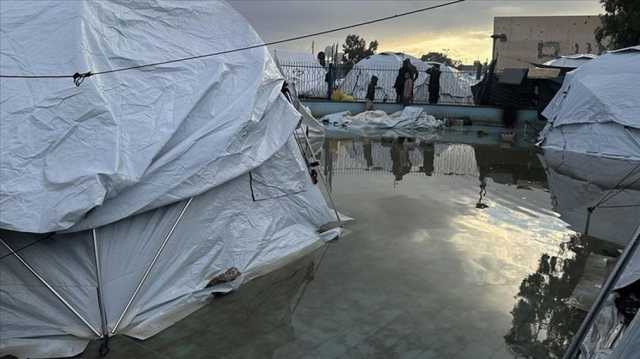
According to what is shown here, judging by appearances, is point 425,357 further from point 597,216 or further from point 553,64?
point 553,64

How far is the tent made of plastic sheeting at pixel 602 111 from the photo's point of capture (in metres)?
12.4

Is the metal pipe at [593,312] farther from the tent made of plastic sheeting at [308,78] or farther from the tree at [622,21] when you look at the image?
the tent made of plastic sheeting at [308,78]

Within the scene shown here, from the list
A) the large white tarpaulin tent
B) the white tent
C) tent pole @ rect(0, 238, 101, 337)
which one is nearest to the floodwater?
tent pole @ rect(0, 238, 101, 337)

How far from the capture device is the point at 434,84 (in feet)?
71.0

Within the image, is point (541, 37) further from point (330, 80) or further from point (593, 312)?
point (593, 312)

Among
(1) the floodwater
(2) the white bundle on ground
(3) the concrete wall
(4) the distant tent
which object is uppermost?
(3) the concrete wall

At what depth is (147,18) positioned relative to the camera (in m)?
5.31

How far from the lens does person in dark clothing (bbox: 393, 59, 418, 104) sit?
70.2 ft

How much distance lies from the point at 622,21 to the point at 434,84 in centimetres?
716

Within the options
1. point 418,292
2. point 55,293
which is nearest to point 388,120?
point 418,292

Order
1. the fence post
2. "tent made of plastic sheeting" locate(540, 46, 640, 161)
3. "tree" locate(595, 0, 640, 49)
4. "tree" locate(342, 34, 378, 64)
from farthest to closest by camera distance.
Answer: "tree" locate(342, 34, 378, 64), the fence post, "tree" locate(595, 0, 640, 49), "tent made of plastic sheeting" locate(540, 46, 640, 161)

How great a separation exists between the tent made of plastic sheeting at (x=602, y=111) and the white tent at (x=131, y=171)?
10.1 m

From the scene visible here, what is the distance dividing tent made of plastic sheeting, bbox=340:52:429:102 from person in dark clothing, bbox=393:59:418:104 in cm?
183

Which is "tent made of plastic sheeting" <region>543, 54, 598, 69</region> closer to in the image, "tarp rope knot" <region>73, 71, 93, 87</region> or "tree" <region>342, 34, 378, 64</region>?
"tarp rope knot" <region>73, 71, 93, 87</region>
